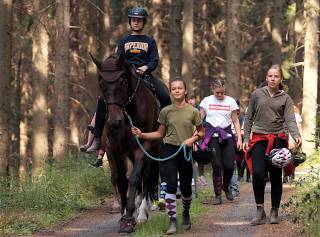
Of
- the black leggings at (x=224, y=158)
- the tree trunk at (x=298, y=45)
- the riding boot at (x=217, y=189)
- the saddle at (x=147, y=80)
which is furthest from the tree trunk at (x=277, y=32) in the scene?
the saddle at (x=147, y=80)

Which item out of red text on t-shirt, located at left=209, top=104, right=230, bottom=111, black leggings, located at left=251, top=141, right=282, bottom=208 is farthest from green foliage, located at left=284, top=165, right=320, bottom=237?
red text on t-shirt, located at left=209, top=104, right=230, bottom=111

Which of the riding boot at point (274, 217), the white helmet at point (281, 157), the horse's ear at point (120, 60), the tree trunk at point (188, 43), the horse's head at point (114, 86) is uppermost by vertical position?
the tree trunk at point (188, 43)

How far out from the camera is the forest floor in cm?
1054

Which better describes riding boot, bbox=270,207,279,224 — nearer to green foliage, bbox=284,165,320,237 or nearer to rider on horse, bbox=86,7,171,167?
green foliage, bbox=284,165,320,237

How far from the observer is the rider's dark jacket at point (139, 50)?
12070 millimetres

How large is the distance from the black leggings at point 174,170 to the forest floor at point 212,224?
64 centimetres

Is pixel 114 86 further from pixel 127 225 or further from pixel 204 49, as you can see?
pixel 204 49

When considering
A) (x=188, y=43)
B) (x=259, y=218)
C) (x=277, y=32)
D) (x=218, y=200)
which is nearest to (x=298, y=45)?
(x=277, y=32)

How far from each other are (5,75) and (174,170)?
626cm

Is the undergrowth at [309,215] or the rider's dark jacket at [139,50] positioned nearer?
the undergrowth at [309,215]

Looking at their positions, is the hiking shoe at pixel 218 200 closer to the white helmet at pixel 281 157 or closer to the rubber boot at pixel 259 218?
the rubber boot at pixel 259 218

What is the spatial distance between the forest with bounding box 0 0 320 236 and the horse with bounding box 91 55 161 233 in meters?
3.70

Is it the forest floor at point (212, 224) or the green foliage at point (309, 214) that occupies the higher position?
the green foliage at point (309, 214)

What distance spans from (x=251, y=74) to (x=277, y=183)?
37740 millimetres
